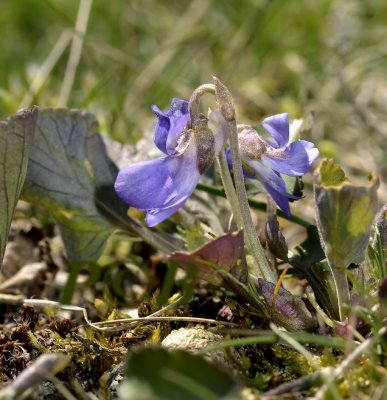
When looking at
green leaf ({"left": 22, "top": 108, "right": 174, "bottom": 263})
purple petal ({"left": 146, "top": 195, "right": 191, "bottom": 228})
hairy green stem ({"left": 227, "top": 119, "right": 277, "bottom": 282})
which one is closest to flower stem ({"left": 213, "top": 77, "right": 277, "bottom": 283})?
hairy green stem ({"left": 227, "top": 119, "right": 277, "bottom": 282})

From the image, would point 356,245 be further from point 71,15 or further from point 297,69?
point 71,15

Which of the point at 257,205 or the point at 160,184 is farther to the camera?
the point at 257,205

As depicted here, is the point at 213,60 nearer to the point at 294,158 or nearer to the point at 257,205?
the point at 257,205

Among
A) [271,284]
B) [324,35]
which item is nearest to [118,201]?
[271,284]

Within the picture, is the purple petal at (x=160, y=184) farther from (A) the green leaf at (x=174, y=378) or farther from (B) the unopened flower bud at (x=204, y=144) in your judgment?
(A) the green leaf at (x=174, y=378)

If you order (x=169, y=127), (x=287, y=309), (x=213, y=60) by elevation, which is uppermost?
(x=213, y=60)

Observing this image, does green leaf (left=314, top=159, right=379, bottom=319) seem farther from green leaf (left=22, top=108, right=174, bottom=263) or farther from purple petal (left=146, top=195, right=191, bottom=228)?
green leaf (left=22, top=108, right=174, bottom=263)

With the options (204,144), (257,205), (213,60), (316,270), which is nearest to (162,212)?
(204,144)
